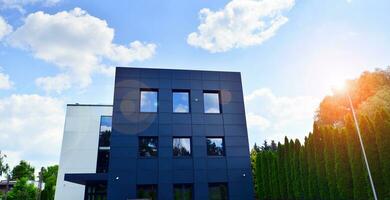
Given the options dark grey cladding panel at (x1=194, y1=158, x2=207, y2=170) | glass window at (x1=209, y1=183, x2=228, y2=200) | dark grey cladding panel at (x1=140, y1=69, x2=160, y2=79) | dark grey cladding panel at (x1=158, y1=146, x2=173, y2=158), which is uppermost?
dark grey cladding panel at (x1=140, y1=69, x2=160, y2=79)

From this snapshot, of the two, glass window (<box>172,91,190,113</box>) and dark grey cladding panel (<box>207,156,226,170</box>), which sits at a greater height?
glass window (<box>172,91,190,113</box>)

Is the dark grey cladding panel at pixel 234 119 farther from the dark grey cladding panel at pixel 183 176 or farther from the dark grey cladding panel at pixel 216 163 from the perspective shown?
the dark grey cladding panel at pixel 183 176

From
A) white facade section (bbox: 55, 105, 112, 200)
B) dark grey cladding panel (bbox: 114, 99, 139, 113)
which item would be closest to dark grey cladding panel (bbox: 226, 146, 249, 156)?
dark grey cladding panel (bbox: 114, 99, 139, 113)

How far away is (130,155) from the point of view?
1725 centimetres

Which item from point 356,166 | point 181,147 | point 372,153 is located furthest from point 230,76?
point 372,153

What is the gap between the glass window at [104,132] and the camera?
83.9 feet

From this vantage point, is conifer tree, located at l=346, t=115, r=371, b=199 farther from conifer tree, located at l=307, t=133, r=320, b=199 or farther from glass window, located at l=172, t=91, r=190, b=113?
glass window, located at l=172, t=91, r=190, b=113

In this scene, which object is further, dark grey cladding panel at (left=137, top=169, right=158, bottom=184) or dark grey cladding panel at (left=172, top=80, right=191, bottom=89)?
dark grey cladding panel at (left=172, top=80, right=191, bottom=89)

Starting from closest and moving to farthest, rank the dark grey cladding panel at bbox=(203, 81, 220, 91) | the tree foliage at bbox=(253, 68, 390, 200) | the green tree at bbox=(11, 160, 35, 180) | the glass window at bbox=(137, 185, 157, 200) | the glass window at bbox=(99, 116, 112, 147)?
the tree foliage at bbox=(253, 68, 390, 200) < the glass window at bbox=(137, 185, 157, 200) < the dark grey cladding panel at bbox=(203, 81, 220, 91) < the glass window at bbox=(99, 116, 112, 147) < the green tree at bbox=(11, 160, 35, 180)

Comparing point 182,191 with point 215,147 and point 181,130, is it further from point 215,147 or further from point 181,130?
point 181,130

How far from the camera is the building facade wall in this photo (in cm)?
1705

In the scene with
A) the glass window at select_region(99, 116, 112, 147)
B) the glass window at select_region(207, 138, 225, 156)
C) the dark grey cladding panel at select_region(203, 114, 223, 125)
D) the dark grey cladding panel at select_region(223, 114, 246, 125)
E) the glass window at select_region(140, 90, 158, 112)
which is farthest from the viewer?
the glass window at select_region(99, 116, 112, 147)

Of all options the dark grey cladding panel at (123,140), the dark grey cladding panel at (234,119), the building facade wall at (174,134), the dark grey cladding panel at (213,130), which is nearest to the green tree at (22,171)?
the dark grey cladding panel at (123,140)

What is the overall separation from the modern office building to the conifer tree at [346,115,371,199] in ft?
23.2
